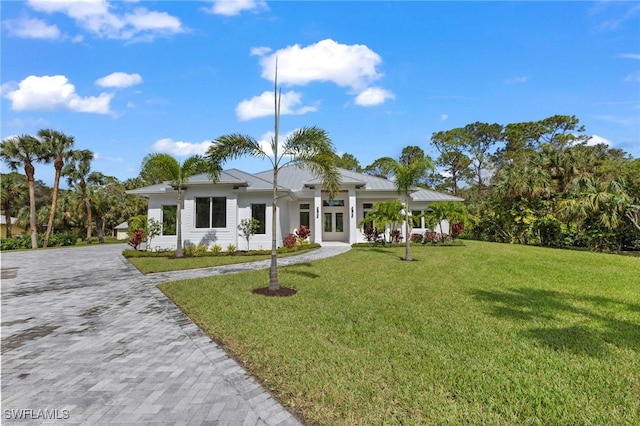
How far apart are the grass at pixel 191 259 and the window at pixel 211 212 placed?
7.06 ft

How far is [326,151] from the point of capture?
29.8 ft

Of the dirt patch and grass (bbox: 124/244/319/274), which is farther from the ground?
the dirt patch

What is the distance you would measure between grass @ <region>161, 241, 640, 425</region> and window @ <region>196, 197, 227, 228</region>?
8.87m

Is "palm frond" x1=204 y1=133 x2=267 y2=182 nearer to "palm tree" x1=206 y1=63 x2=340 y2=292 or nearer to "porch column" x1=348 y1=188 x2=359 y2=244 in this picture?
"palm tree" x1=206 y1=63 x2=340 y2=292

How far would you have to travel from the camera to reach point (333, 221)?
23.0 metres

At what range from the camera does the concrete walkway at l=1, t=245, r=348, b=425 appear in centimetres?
308

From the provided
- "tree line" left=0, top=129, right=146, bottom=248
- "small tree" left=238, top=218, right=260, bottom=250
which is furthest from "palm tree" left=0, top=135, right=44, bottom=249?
"small tree" left=238, top=218, right=260, bottom=250

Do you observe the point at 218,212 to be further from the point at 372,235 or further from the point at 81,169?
the point at 81,169

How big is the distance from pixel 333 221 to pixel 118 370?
1934 centimetres

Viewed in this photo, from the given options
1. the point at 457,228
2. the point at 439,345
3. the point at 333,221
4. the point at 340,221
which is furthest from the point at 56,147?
the point at 439,345

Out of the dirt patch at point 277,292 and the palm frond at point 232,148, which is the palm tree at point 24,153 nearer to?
the palm frond at point 232,148

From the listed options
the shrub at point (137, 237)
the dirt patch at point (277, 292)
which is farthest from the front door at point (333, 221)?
the dirt patch at point (277, 292)

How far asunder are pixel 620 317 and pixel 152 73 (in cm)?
1640

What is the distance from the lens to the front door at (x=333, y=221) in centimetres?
2272
